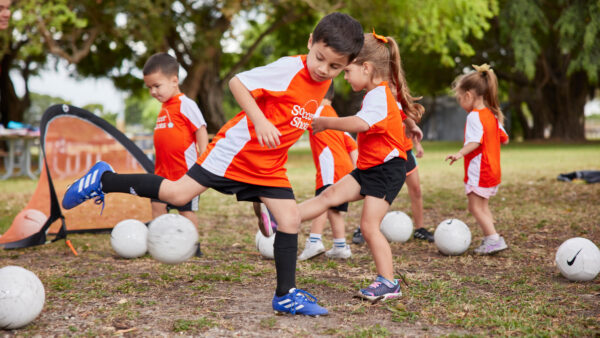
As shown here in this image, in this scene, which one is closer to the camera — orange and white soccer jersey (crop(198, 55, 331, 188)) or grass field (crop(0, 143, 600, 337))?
grass field (crop(0, 143, 600, 337))

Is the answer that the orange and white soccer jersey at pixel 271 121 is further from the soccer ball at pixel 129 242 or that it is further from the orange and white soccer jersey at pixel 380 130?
the soccer ball at pixel 129 242

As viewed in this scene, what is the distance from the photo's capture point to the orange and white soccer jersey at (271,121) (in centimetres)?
342

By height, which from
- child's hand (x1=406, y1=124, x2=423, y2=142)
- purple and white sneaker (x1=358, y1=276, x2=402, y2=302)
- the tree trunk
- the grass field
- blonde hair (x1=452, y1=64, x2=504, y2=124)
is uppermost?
the tree trunk

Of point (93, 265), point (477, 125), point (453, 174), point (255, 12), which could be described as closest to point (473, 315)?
point (477, 125)

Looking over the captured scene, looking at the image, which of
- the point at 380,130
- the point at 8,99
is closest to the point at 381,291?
the point at 380,130

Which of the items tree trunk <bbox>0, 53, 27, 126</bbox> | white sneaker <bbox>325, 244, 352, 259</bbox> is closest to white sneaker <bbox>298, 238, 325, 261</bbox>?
white sneaker <bbox>325, 244, 352, 259</bbox>

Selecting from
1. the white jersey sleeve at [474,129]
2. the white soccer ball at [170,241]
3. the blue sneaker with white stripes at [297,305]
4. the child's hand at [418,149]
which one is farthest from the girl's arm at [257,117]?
the white jersey sleeve at [474,129]

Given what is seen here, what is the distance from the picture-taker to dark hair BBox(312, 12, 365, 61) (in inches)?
131

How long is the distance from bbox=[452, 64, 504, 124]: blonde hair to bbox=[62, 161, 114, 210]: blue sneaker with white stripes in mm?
3429

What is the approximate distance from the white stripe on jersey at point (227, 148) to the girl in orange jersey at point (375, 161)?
743 mm

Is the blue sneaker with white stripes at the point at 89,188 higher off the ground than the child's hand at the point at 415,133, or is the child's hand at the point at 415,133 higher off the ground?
the child's hand at the point at 415,133

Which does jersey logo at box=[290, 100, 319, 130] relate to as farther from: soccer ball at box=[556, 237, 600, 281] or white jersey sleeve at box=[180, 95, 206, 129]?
soccer ball at box=[556, 237, 600, 281]

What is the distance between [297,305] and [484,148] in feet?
9.33

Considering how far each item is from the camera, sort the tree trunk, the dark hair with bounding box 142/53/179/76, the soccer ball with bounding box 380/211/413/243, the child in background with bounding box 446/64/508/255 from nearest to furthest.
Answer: the dark hair with bounding box 142/53/179/76 → the child in background with bounding box 446/64/508/255 → the soccer ball with bounding box 380/211/413/243 → the tree trunk
